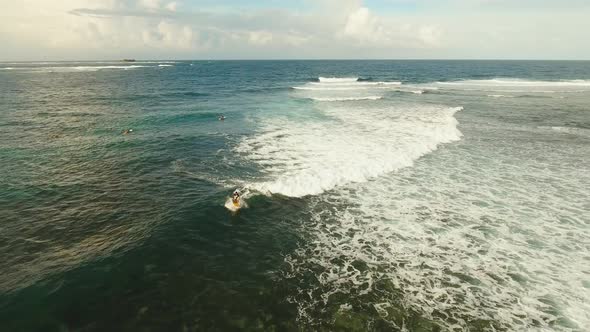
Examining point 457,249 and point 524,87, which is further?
point 524,87

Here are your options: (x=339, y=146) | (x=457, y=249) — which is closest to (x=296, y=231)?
(x=457, y=249)

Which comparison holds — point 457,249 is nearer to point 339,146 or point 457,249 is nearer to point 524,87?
point 339,146

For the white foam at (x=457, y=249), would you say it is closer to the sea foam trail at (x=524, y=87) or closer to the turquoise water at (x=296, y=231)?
the turquoise water at (x=296, y=231)

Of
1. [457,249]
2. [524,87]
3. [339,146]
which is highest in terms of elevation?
[524,87]

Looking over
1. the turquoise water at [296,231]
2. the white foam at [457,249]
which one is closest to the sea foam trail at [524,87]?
the turquoise water at [296,231]

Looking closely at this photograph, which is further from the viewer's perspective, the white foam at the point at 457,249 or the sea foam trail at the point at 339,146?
the sea foam trail at the point at 339,146

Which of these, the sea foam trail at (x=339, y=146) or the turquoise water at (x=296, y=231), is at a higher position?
the sea foam trail at (x=339, y=146)
